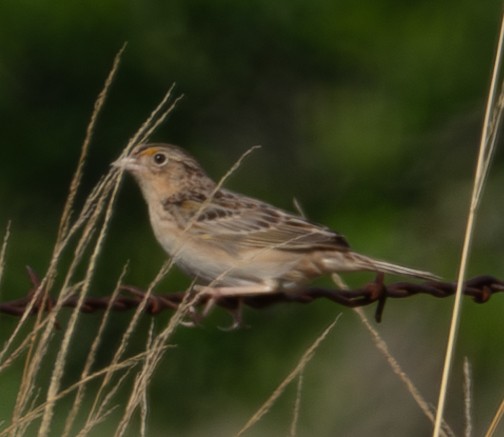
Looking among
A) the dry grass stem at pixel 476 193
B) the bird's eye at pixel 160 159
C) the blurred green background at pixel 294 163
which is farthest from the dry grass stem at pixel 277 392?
the blurred green background at pixel 294 163

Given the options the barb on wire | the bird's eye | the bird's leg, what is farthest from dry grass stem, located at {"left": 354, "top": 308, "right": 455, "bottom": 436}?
the bird's eye

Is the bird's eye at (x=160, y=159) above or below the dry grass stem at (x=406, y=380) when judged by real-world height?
below

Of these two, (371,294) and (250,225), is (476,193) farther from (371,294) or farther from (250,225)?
(250,225)

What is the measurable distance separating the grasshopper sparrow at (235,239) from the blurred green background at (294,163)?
4.26 meters

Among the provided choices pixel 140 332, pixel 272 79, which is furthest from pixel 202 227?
pixel 272 79

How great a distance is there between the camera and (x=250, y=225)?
27.2ft

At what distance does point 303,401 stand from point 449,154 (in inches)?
91.8

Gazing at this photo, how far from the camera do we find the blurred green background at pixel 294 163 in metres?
13.1

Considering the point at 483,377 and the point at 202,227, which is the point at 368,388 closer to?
the point at 483,377

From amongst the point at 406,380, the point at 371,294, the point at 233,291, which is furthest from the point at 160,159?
the point at 406,380

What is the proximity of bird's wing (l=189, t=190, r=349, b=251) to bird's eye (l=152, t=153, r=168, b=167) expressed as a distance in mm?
408

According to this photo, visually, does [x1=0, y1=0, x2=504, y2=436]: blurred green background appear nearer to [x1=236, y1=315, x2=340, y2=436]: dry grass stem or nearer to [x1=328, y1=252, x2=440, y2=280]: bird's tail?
[x1=328, y1=252, x2=440, y2=280]: bird's tail

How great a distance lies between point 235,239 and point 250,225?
0.16 m

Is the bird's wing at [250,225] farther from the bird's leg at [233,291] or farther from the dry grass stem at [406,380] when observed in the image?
the dry grass stem at [406,380]
